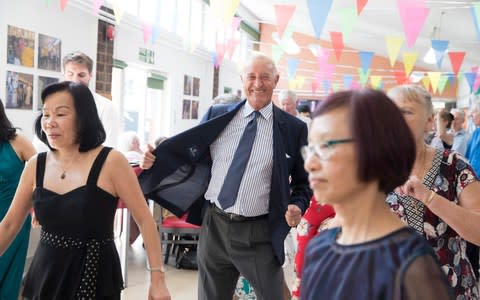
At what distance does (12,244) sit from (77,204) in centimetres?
104

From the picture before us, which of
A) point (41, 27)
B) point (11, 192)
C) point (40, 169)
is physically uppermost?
point (41, 27)

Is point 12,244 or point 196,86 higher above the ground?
point 196,86

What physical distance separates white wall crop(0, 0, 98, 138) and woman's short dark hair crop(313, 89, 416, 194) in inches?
188

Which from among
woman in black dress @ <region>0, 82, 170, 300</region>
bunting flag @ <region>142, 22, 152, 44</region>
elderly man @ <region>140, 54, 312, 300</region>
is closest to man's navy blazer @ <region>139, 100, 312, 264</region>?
elderly man @ <region>140, 54, 312, 300</region>

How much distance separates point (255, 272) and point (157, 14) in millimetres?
6516

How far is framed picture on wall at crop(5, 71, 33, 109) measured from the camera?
5.14m

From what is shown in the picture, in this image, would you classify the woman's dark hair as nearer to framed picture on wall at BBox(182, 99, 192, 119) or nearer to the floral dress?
the floral dress

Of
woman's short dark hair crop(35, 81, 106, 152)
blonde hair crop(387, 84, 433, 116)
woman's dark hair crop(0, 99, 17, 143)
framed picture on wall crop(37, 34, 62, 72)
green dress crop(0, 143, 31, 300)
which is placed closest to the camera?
blonde hair crop(387, 84, 433, 116)

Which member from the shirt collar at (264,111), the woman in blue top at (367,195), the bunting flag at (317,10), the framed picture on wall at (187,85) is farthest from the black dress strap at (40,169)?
the framed picture on wall at (187,85)

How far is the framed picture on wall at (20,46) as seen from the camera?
16.8 feet

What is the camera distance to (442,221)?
5.95ft

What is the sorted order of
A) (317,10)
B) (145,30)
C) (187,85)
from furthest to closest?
(187,85) → (145,30) → (317,10)

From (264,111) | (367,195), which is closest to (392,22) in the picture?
(264,111)

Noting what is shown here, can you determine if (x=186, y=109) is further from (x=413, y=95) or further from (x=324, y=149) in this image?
(x=324, y=149)
